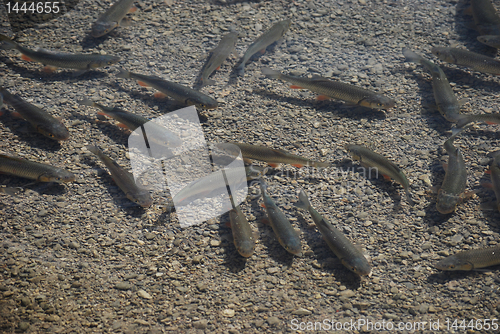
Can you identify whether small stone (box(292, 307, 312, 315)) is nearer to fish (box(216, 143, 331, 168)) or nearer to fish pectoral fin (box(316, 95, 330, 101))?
fish (box(216, 143, 331, 168))

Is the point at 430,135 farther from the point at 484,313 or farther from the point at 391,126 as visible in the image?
the point at 484,313

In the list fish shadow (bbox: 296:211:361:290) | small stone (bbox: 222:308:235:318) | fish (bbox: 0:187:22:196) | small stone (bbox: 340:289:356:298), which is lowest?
small stone (bbox: 222:308:235:318)

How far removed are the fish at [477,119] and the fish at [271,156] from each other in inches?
71.5

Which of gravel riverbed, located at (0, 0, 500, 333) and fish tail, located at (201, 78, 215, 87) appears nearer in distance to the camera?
gravel riverbed, located at (0, 0, 500, 333)

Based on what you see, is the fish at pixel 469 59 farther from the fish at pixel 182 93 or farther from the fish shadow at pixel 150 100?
the fish shadow at pixel 150 100

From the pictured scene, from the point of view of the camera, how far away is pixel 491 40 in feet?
16.8

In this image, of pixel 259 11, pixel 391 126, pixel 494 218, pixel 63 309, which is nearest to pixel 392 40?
pixel 391 126

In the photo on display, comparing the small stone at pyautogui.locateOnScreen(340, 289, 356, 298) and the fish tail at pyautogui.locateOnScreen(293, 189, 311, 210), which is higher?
the fish tail at pyautogui.locateOnScreen(293, 189, 311, 210)

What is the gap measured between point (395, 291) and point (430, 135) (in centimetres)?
215

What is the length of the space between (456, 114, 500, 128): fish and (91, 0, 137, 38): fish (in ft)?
16.4

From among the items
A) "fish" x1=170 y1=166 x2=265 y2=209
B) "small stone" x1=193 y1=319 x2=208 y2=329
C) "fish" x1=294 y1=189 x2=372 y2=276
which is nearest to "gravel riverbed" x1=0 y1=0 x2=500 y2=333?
"small stone" x1=193 y1=319 x2=208 y2=329

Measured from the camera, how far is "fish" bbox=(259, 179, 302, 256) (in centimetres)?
316

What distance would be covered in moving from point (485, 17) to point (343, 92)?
295 centimetres

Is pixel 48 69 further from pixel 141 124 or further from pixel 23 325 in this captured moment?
pixel 23 325
